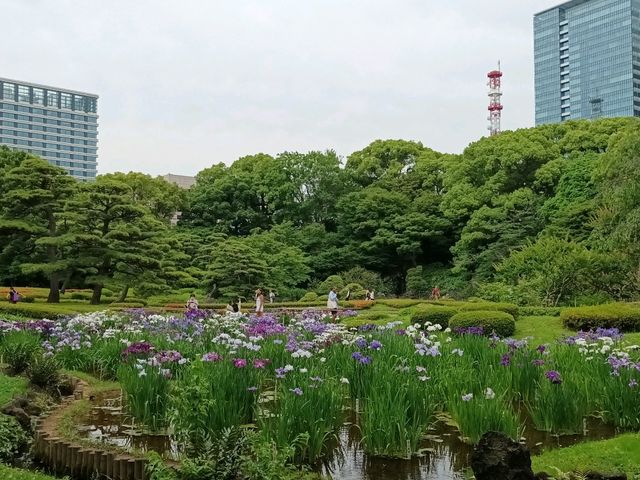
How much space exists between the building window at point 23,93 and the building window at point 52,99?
13.2 feet

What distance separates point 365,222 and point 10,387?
29.1 m

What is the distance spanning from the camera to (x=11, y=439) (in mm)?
5234

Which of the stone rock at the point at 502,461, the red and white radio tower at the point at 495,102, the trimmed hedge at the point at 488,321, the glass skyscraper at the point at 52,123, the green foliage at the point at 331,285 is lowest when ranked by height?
the stone rock at the point at 502,461

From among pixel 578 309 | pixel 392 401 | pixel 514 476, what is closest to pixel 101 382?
pixel 392 401

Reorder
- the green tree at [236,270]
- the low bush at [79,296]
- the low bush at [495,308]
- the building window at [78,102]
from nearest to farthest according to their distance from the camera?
the low bush at [495,308] → the green tree at [236,270] → the low bush at [79,296] → the building window at [78,102]

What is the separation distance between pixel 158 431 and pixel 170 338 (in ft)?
10.4

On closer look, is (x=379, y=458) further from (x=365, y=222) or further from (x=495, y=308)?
(x=365, y=222)

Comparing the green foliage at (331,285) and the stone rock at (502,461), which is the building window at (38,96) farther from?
the stone rock at (502,461)

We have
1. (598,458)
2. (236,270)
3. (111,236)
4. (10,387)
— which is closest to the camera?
(598,458)

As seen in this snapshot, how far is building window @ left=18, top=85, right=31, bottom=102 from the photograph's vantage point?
113812 millimetres

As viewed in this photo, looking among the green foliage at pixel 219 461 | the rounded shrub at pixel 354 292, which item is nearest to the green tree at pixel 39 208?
the rounded shrub at pixel 354 292

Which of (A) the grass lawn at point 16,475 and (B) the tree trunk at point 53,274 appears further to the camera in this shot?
(B) the tree trunk at point 53,274

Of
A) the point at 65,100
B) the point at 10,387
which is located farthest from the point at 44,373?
the point at 65,100

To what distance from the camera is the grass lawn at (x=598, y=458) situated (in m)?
4.38
